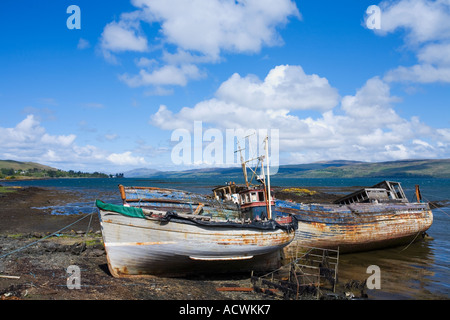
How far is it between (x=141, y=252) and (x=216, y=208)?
656cm

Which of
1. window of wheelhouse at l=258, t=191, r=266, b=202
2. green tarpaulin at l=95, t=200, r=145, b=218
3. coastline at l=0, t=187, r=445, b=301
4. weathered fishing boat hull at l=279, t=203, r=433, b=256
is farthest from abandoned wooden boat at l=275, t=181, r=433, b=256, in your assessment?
green tarpaulin at l=95, t=200, r=145, b=218

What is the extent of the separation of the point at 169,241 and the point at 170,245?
182 mm

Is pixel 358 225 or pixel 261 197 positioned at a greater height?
pixel 261 197

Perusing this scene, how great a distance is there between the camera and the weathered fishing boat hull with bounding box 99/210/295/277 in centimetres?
1305

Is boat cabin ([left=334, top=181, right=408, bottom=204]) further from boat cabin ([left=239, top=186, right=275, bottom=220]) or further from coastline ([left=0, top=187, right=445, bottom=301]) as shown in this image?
boat cabin ([left=239, top=186, right=275, bottom=220])

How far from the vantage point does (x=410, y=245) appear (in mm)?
24422

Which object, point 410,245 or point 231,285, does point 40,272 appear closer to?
point 231,285

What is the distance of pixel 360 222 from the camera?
21062 mm

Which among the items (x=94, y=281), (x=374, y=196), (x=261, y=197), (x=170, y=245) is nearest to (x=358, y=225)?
(x=374, y=196)

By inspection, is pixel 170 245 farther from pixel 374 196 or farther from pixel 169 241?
pixel 374 196

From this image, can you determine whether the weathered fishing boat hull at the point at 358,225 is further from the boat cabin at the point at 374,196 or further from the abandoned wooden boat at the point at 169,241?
the abandoned wooden boat at the point at 169,241

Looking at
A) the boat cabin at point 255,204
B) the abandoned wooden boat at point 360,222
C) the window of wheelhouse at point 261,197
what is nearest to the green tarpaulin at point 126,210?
the boat cabin at point 255,204

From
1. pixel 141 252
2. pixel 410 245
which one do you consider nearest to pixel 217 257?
pixel 141 252
